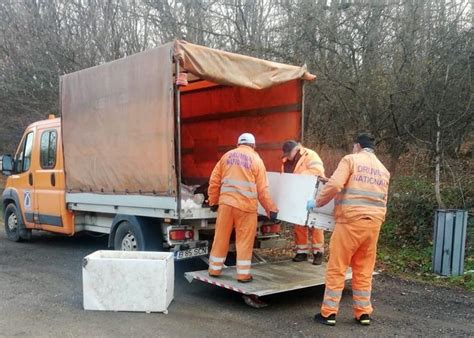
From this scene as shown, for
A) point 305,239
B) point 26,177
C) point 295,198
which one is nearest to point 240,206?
point 295,198

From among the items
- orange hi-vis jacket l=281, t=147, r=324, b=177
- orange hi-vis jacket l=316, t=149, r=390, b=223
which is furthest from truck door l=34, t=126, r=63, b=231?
orange hi-vis jacket l=316, t=149, r=390, b=223

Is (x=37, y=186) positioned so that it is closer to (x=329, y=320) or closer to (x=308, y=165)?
(x=308, y=165)

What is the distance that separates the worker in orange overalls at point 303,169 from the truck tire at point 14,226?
5272 millimetres

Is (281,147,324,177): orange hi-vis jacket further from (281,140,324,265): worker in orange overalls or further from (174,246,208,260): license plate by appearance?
(174,246,208,260): license plate

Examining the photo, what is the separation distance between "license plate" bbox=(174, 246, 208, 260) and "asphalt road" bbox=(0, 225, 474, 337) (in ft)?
1.45

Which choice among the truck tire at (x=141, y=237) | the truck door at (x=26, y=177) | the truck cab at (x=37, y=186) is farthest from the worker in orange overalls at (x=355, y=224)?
the truck door at (x=26, y=177)

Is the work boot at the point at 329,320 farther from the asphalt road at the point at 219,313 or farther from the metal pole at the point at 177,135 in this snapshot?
the metal pole at the point at 177,135

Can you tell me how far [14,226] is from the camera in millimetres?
9414

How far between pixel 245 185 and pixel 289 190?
482 mm

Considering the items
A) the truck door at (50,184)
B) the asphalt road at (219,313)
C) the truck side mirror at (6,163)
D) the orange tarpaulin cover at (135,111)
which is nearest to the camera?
the asphalt road at (219,313)

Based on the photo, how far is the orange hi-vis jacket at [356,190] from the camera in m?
4.63

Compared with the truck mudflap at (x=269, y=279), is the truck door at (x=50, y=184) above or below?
above

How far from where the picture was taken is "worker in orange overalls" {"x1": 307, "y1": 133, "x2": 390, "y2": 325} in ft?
15.2

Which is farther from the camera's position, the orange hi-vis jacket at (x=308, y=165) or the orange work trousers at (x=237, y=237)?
the orange hi-vis jacket at (x=308, y=165)
